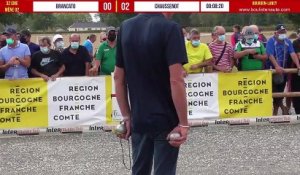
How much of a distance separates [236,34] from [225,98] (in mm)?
5189

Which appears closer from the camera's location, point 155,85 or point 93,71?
point 155,85

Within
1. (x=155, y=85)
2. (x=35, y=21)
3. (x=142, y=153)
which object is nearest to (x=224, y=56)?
(x=142, y=153)

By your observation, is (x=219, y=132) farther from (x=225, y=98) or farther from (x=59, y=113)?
(x=59, y=113)

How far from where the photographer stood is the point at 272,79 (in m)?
11.6

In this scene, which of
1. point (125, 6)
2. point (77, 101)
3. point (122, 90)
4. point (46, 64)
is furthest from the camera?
point (125, 6)

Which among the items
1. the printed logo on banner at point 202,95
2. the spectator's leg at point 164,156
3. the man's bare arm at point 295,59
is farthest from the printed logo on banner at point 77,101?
the spectator's leg at point 164,156

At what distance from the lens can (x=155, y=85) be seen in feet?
14.6

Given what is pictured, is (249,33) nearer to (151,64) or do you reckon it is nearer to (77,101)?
(77,101)

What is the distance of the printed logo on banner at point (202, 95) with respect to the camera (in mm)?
11133

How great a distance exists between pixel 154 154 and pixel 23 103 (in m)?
6.52

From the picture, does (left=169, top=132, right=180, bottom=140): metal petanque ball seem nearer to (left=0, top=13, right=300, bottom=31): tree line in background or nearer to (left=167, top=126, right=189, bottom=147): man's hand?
(left=167, top=126, right=189, bottom=147): man's hand

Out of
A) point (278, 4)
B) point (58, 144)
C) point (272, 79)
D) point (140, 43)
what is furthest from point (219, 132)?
point (140, 43)

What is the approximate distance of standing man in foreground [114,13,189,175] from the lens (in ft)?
14.2

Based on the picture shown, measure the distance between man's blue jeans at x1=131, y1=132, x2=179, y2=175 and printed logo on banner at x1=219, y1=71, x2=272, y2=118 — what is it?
6.66m
